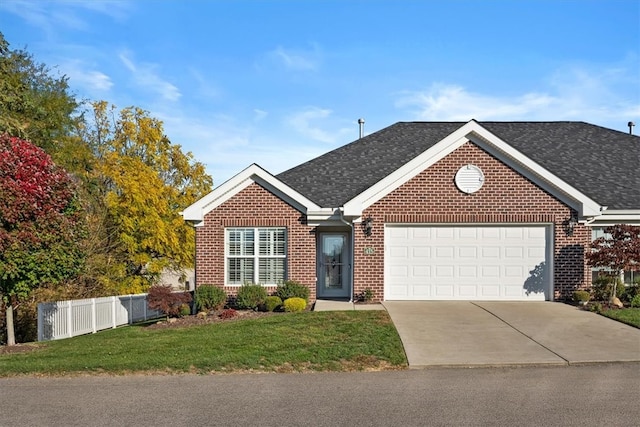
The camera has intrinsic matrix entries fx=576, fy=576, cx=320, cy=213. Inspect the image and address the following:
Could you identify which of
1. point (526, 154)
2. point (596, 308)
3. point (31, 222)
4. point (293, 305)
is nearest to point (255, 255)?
point (293, 305)

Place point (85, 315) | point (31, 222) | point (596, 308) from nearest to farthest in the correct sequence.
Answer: point (31, 222) < point (596, 308) < point (85, 315)

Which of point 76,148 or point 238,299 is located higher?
point 76,148

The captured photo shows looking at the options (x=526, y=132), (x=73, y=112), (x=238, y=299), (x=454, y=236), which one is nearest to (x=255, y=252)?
(x=238, y=299)

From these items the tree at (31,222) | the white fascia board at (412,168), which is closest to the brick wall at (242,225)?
the white fascia board at (412,168)

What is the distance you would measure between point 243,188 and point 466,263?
22.3ft

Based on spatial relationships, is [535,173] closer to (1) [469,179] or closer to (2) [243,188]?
(1) [469,179]

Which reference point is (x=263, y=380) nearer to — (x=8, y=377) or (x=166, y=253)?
(x=8, y=377)

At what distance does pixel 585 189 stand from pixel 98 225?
60.9ft

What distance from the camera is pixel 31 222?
12.4m

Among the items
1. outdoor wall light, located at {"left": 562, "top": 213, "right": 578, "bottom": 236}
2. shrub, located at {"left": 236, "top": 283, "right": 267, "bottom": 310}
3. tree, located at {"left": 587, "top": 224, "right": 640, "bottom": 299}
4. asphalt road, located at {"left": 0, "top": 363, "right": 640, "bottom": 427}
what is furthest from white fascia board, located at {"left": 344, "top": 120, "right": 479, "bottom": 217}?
asphalt road, located at {"left": 0, "top": 363, "right": 640, "bottom": 427}

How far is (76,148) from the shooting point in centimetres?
2988

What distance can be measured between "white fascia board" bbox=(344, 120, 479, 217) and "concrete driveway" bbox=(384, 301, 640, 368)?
3.01 m

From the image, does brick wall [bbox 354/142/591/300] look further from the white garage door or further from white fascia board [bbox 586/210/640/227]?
white fascia board [bbox 586/210/640/227]

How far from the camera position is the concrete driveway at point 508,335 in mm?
9719
